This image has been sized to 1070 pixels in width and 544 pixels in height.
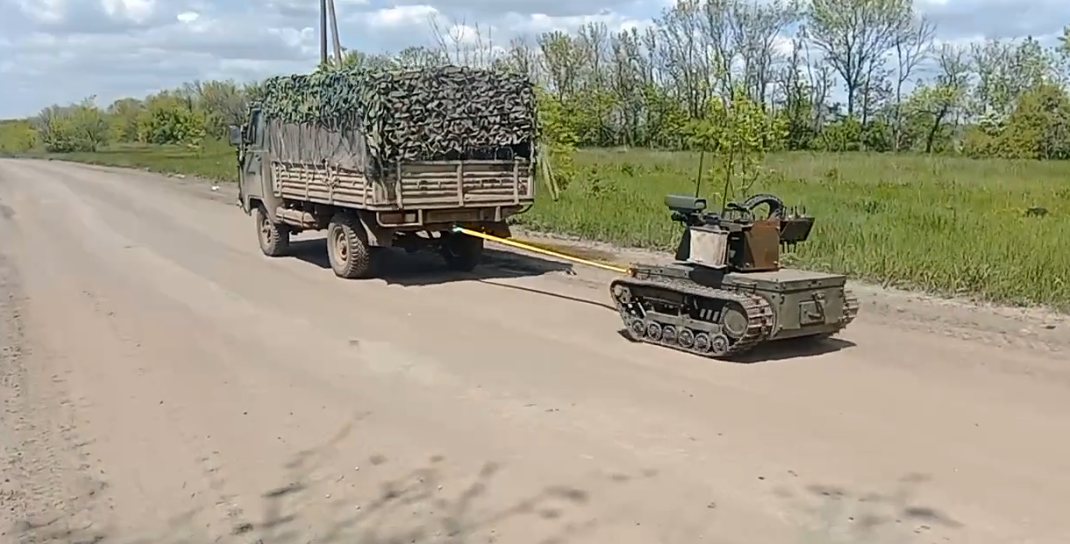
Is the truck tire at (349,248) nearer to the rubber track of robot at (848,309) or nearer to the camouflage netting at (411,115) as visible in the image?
the camouflage netting at (411,115)

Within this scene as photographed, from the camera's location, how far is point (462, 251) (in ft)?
49.4

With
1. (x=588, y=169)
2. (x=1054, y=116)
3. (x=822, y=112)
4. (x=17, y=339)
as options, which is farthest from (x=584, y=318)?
(x=822, y=112)

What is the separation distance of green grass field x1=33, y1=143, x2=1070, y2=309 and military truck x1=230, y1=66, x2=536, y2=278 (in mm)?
3577

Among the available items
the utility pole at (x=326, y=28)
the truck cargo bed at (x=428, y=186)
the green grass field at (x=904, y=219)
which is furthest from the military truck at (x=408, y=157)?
the utility pole at (x=326, y=28)

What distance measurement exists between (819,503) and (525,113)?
9.57 m

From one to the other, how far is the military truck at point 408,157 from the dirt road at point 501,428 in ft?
5.84

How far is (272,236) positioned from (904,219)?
1066cm

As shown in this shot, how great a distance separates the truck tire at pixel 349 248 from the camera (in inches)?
557

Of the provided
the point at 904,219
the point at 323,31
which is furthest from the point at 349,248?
the point at 323,31

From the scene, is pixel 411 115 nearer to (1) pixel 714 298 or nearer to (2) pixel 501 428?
(1) pixel 714 298

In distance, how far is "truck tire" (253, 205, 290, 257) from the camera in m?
16.8

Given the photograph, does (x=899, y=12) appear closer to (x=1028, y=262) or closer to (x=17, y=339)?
(x=1028, y=262)

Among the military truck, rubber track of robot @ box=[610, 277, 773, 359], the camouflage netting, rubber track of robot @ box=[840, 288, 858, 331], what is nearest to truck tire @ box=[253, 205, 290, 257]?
the military truck

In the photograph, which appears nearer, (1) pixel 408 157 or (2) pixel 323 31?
(1) pixel 408 157
